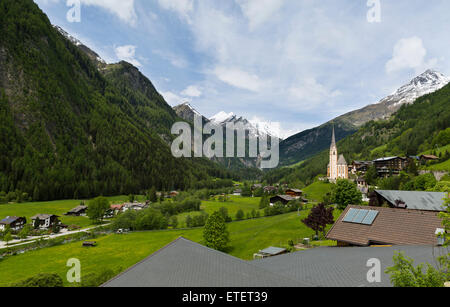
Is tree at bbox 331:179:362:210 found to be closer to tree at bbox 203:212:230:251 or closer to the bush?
tree at bbox 203:212:230:251

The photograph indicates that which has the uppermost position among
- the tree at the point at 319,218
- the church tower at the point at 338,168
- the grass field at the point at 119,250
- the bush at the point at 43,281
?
the church tower at the point at 338,168

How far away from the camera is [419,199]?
42344 millimetres

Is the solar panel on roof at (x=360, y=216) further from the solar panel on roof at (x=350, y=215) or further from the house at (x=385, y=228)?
the solar panel on roof at (x=350, y=215)

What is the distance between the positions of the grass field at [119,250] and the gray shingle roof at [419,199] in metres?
13.7

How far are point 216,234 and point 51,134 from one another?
14863cm

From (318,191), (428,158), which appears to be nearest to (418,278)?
(318,191)

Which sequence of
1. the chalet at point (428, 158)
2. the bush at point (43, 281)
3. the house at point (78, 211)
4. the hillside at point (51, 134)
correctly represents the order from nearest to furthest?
the bush at point (43, 281) → the house at point (78, 211) → the chalet at point (428, 158) → the hillside at point (51, 134)

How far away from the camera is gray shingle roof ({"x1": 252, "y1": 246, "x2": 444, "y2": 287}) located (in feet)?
41.7

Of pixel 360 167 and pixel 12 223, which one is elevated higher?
pixel 360 167

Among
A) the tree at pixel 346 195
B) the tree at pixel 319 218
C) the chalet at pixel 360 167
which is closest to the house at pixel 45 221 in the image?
the tree at pixel 319 218

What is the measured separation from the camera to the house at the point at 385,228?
21.0 metres

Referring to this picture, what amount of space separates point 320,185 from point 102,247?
106460mm

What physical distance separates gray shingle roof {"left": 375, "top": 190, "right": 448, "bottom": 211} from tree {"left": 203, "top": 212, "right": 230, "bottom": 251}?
32489mm

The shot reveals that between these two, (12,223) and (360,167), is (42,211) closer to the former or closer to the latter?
(12,223)
